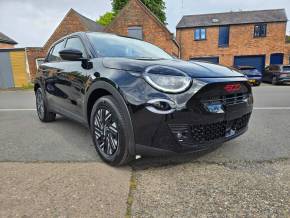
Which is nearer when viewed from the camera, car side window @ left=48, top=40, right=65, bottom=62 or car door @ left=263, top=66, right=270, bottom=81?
car side window @ left=48, top=40, right=65, bottom=62

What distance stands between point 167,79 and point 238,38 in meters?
22.9

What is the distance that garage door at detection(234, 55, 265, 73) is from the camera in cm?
2270

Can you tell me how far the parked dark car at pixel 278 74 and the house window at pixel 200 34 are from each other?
783 cm

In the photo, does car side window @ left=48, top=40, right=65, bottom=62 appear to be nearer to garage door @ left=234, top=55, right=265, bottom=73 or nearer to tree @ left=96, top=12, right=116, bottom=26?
garage door @ left=234, top=55, right=265, bottom=73

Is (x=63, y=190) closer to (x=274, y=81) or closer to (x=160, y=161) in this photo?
(x=160, y=161)

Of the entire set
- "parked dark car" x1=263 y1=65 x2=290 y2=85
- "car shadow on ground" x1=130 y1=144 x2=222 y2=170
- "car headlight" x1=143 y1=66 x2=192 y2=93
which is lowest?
"parked dark car" x1=263 y1=65 x2=290 y2=85

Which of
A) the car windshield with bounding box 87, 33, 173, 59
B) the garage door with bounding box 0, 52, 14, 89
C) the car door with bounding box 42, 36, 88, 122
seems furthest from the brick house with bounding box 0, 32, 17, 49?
the car windshield with bounding box 87, 33, 173, 59

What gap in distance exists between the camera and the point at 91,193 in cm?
221

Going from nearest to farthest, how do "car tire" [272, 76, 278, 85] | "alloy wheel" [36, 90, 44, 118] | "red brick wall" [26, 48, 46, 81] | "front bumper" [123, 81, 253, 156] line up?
"front bumper" [123, 81, 253, 156] < "alloy wheel" [36, 90, 44, 118] < "car tire" [272, 76, 278, 85] < "red brick wall" [26, 48, 46, 81]

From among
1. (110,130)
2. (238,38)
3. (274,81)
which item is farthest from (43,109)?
(238,38)

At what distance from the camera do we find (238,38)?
22.6 m

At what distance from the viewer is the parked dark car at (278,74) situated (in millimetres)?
15305

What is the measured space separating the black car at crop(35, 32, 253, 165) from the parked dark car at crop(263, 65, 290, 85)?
1463cm

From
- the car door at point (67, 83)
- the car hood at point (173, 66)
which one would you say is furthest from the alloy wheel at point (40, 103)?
the car hood at point (173, 66)
